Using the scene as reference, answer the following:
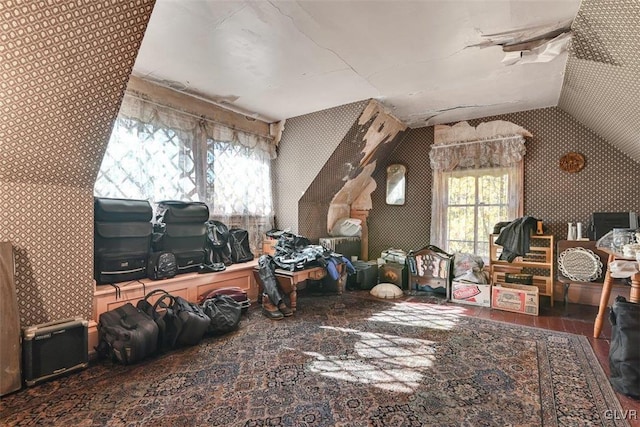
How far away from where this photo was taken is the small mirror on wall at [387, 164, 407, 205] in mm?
5293

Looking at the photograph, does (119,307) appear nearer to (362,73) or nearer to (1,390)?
(1,390)

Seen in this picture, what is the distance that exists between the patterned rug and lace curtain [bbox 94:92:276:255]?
1770mm

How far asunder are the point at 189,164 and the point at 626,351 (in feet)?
14.0

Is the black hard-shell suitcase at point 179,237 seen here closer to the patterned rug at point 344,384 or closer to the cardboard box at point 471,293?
the patterned rug at point 344,384

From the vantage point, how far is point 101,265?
2650mm

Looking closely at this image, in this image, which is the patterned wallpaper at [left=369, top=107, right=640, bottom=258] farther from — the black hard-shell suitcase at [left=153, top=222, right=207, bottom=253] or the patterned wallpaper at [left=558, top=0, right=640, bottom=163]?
the black hard-shell suitcase at [left=153, top=222, right=207, bottom=253]

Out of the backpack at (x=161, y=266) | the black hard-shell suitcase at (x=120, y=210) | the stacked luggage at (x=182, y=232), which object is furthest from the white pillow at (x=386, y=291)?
the black hard-shell suitcase at (x=120, y=210)

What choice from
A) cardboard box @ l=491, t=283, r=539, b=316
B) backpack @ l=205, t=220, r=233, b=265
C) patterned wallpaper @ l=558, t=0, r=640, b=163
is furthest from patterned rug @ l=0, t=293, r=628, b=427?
patterned wallpaper @ l=558, t=0, r=640, b=163

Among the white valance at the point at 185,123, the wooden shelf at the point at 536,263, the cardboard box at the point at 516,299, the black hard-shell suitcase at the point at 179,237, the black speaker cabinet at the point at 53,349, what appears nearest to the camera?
the black speaker cabinet at the point at 53,349

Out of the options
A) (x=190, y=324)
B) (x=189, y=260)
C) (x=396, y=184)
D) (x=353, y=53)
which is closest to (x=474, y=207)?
(x=396, y=184)

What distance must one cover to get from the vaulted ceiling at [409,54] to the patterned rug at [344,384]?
2287mm

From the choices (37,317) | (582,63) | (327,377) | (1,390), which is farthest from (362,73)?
(1,390)

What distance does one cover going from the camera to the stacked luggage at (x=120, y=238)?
2.61 meters

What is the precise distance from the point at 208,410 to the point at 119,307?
1367mm
